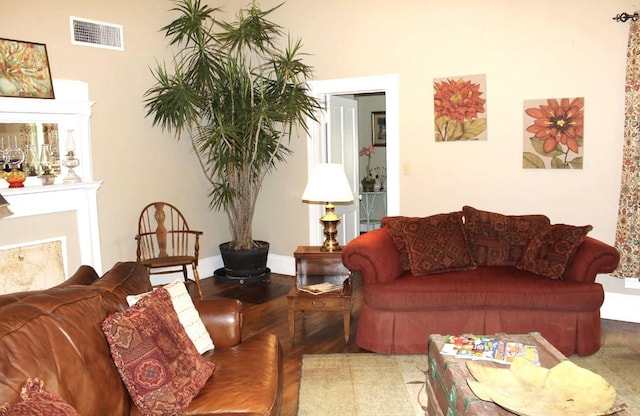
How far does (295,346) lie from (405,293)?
904mm

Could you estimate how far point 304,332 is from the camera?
423cm

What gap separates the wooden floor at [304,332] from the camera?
3.59 m

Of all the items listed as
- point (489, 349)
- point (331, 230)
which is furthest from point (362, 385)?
point (331, 230)

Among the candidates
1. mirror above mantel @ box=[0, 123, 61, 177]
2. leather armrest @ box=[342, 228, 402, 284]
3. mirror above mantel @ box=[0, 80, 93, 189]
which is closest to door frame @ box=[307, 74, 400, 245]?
leather armrest @ box=[342, 228, 402, 284]

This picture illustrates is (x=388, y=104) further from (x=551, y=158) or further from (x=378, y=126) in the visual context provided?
(x=378, y=126)

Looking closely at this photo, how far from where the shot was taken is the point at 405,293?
370cm

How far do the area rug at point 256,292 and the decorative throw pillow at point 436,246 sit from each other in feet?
5.77

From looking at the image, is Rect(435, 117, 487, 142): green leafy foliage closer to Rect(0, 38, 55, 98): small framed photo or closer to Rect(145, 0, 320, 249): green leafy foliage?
Rect(145, 0, 320, 249): green leafy foliage

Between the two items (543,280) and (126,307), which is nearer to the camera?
(126,307)

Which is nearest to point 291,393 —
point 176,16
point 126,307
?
point 126,307

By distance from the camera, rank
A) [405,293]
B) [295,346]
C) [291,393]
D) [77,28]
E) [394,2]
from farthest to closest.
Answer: [394,2] → [77,28] → [295,346] → [405,293] → [291,393]

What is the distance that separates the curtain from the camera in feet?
13.5

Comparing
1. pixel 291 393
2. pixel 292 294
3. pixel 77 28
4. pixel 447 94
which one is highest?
pixel 77 28

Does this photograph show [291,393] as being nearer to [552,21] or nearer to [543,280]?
[543,280]
